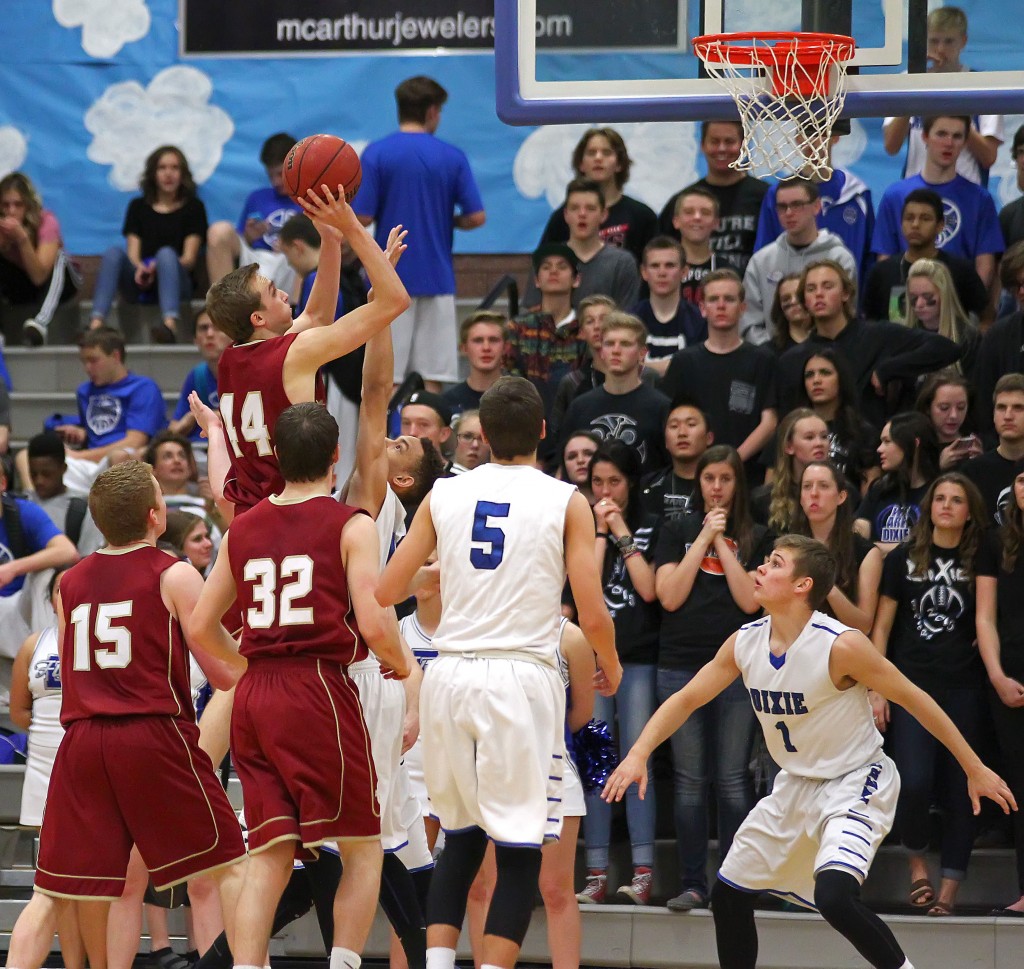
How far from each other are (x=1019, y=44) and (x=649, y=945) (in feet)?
15.2

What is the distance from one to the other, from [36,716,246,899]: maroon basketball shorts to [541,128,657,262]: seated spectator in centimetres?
617

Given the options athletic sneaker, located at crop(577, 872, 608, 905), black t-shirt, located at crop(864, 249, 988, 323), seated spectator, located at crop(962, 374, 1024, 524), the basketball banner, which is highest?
the basketball banner

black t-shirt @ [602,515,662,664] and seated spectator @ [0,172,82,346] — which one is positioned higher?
seated spectator @ [0,172,82,346]

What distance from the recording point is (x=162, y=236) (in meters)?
12.2

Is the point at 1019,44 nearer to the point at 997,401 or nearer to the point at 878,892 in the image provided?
the point at 997,401

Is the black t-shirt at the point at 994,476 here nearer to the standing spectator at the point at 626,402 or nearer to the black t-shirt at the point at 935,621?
the black t-shirt at the point at 935,621

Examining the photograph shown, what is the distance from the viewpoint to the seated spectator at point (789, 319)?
953cm

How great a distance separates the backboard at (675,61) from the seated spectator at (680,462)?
196 cm

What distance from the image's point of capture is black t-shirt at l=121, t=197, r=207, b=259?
1220 cm

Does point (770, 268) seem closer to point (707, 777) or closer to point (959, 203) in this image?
point (959, 203)

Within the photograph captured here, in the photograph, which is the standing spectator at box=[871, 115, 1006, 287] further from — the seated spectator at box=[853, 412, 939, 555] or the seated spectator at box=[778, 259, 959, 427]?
the seated spectator at box=[853, 412, 939, 555]

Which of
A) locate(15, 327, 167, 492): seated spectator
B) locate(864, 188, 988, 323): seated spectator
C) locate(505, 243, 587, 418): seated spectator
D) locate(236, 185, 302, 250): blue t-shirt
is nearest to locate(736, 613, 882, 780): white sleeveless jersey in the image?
locate(505, 243, 587, 418): seated spectator

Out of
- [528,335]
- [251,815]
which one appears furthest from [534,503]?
[528,335]

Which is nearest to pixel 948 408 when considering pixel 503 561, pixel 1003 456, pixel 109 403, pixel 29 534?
pixel 1003 456
